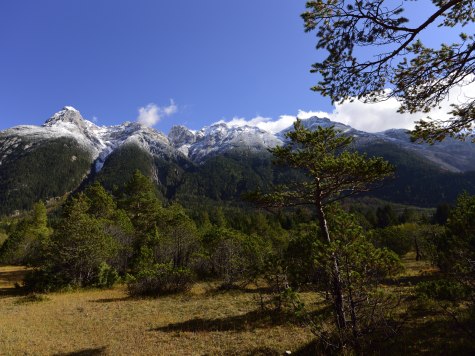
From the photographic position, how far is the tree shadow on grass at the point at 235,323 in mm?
13539

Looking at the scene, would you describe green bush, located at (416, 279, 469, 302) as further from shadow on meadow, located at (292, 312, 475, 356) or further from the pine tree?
the pine tree

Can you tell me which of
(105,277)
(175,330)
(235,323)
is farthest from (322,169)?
(105,277)

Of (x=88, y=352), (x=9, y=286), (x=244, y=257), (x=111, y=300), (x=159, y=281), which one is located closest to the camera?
(x=88, y=352)

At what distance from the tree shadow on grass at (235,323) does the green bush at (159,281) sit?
9.01 metres

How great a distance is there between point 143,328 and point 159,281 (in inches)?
389

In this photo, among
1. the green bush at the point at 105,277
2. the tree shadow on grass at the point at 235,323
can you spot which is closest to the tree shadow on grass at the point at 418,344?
the tree shadow on grass at the point at 235,323

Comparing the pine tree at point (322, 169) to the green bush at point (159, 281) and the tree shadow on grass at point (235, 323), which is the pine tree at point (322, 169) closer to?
the tree shadow on grass at point (235, 323)

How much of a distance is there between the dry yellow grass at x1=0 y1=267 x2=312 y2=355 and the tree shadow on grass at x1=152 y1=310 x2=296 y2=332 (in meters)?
0.04

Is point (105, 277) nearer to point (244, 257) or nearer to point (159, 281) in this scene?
point (159, 281)

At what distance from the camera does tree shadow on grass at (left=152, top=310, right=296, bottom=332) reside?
533 inches

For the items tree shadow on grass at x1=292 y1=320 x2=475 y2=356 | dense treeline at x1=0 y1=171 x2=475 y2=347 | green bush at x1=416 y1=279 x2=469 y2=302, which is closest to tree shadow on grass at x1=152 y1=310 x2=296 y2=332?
dense treeline at x1=0 y1=171 x2=475 y2=347

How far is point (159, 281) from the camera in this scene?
23.6 m

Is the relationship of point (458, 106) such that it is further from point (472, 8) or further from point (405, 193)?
point (405, 193)

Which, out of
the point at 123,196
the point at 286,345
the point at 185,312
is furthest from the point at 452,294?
the point at 123,196
